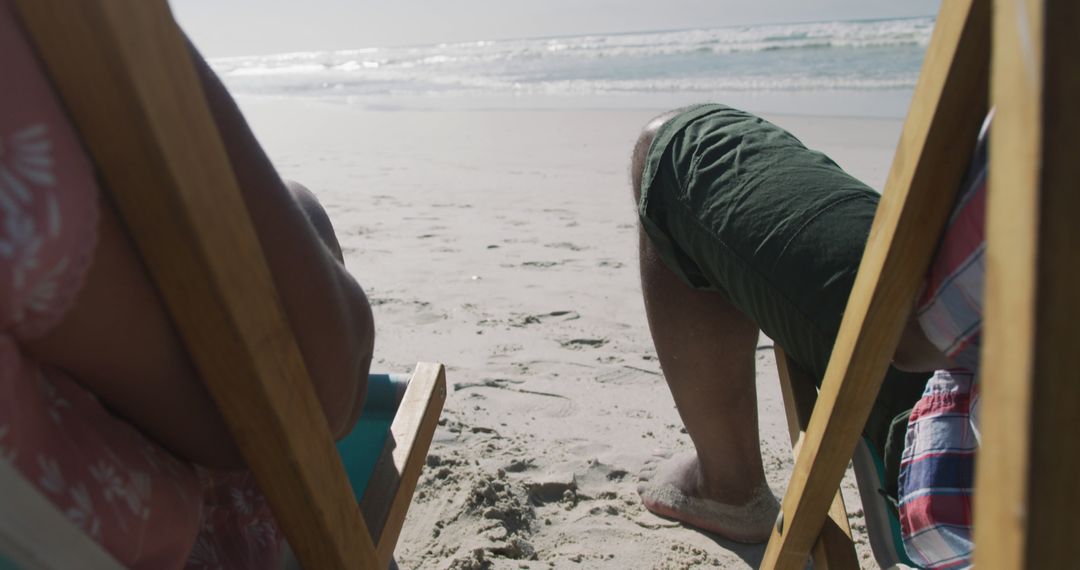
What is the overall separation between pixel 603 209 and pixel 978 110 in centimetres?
438

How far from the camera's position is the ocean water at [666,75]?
1072cm

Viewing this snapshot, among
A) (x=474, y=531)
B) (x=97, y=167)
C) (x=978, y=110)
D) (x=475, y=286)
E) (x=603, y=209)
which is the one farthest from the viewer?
(x=603, y=209)

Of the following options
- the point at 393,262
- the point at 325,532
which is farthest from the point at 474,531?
the point at 393,262

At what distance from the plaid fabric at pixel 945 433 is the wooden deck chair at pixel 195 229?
0.68 meters

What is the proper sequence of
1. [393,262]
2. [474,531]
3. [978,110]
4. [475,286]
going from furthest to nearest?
1. [393,262]
2. [475,286]
3. [474,531]
4. [978,110]

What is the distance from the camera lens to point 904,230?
2.87 feet

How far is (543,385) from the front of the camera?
2.83m

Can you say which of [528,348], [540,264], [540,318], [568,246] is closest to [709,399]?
[528,348]

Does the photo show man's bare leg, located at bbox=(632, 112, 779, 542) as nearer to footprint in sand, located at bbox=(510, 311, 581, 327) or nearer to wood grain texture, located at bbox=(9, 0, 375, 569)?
wood grain texture, located at bbox=(9, 0, 375, 569)

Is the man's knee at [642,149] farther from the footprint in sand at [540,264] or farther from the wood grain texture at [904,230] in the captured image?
the footprint in sand at [540,264]

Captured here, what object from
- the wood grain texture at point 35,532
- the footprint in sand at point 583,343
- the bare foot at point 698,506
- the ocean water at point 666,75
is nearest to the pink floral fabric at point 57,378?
the wood grain texture at point 35,532

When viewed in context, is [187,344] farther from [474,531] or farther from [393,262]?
[393,262]

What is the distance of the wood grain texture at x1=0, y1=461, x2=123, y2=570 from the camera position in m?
0.65

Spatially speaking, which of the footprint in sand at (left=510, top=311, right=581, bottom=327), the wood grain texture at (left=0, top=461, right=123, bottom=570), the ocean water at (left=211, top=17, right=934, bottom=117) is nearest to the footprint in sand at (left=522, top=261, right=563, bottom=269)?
the footprint in sand at (left=510, top=311, right=581, bottom=327)
